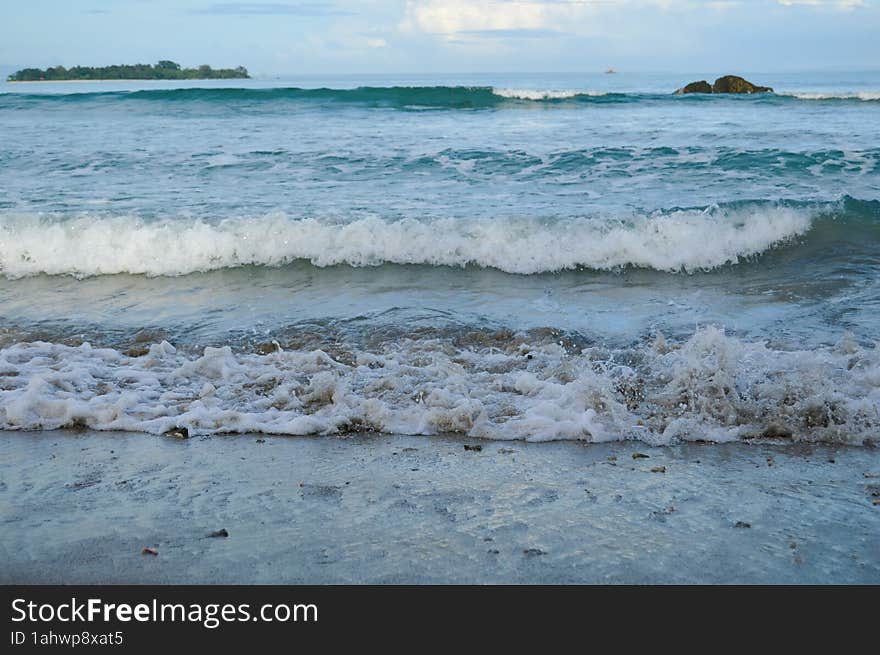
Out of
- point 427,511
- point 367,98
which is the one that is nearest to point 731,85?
point 367,98

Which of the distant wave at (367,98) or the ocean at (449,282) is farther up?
the distant wave at (367,98)

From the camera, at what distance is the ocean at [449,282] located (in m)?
4.45

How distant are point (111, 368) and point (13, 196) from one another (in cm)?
704

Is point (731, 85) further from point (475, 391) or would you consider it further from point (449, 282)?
point (475, 391)

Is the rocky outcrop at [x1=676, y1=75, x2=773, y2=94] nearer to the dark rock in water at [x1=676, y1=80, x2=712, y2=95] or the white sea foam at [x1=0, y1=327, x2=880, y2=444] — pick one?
the dark rock in water at [x1=676, y1=80, x2=712, y2=95]

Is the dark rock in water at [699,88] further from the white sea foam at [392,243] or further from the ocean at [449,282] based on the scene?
the white sea foam at [392,243]

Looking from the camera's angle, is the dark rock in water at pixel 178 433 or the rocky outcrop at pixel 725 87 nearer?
the dark rock in water at pixel 178 433

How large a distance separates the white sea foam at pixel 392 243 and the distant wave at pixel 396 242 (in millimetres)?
11

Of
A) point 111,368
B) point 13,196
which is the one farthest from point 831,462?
point 13,196

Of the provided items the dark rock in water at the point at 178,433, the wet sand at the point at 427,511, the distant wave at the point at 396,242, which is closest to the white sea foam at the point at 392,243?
the distant wave at the point at 396,242

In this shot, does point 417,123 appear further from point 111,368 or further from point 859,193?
point 111,368

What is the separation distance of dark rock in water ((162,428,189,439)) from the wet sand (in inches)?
2.9

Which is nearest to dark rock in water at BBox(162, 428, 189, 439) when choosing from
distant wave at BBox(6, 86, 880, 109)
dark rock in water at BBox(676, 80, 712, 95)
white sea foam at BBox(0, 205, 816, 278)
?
white sea foam at BBox(0, 205, 816, 278)

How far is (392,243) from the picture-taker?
27.7 feet
